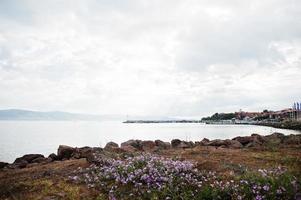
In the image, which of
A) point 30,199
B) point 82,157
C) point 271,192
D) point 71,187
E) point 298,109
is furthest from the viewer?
point 298,109

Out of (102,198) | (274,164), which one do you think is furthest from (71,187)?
(274,164)

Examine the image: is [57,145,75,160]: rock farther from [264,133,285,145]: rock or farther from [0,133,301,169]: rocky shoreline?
[264,133,285,145]: rock

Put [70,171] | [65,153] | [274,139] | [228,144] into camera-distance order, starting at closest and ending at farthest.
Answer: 1. [70,171]
2. [65,153]
3. [228,144]
4. [274,139]

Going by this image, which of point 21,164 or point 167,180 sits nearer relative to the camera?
point 167,180

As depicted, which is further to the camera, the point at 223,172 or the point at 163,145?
the point at 163,145

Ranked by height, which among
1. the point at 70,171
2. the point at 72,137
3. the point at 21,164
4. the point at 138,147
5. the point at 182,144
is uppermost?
the point at 182,144

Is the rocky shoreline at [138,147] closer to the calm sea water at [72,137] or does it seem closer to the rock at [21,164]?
the rock at [21,164]

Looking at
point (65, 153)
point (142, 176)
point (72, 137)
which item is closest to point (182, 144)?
point (65, 153)

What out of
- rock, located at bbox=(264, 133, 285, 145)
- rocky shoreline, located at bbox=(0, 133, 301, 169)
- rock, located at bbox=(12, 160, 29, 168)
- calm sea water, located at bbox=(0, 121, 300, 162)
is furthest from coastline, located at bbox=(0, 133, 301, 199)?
calm sea water, located at bbox=(0, 121, 300, 162)

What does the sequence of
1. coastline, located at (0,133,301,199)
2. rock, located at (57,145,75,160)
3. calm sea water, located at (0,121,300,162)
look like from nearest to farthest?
coastline, located at (0,133,301,199)
rock, located at (57,145,75,160)
calm sea water, located at (0,121,300,162)

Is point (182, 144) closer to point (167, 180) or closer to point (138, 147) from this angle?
point (138, 147)

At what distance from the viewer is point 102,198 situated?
28.6 ft

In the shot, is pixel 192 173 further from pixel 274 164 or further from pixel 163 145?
pixel 163 145

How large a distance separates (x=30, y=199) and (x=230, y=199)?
14.9ft
